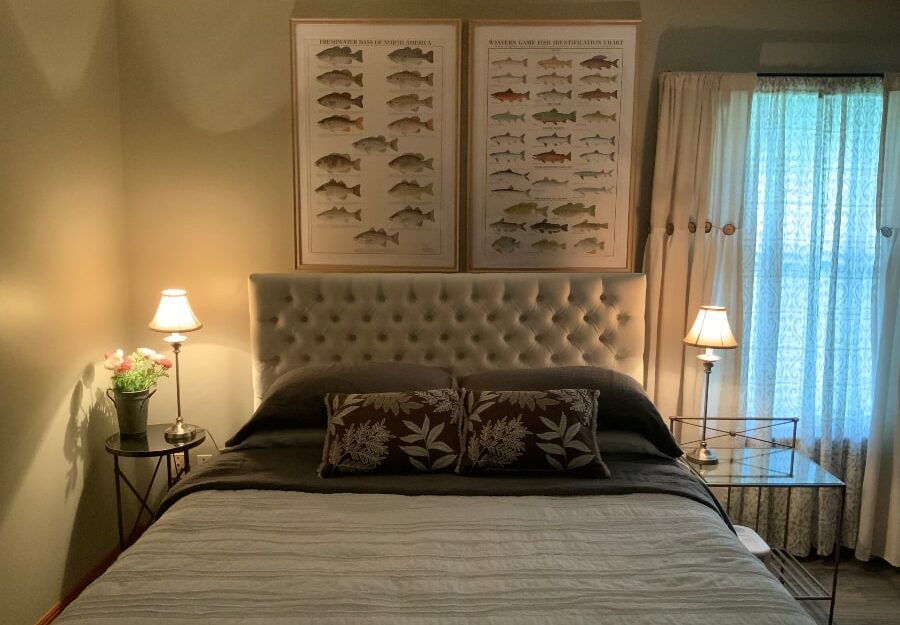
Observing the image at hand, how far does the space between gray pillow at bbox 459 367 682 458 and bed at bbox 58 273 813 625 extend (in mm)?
36

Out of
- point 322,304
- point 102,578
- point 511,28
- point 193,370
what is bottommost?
point 102,578

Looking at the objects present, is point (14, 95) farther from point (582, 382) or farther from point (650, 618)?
point (650, 618)

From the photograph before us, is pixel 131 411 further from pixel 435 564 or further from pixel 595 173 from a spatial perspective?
pixel 595 173

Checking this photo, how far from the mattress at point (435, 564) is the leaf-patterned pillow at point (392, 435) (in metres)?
0.17

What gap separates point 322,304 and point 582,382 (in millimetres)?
1195

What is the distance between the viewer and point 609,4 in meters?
3.24

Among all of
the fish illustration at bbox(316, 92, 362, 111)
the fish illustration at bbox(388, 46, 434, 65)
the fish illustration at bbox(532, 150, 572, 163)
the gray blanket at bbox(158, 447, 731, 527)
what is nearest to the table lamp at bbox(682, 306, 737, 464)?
the gray blanket at bbox(158, 447, 731, 527)

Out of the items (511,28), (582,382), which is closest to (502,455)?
(582,382)

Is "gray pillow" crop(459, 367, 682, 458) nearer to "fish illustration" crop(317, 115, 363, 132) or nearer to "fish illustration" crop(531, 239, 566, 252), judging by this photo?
"fish illustration" crop(531, 239, 566, 252)

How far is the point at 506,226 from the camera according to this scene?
3.36 metres

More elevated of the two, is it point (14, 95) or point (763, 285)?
point (14, 95)

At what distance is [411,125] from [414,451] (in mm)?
1512

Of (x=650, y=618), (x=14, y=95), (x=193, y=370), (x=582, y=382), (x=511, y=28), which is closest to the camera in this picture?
(x=650, y=618)

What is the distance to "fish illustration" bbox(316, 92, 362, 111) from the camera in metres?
3.28
